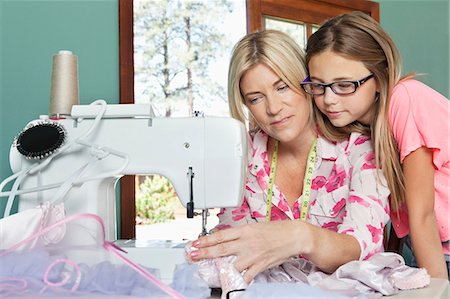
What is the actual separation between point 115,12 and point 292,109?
1.29 m

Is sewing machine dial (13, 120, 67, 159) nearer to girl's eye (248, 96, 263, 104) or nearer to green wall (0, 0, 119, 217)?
girl's eye (248, 96, 263, 104)

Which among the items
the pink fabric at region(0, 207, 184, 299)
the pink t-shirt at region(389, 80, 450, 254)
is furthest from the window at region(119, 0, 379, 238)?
the pink fabric at region(0, 207, 184, 299)

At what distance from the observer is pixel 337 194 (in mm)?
1430

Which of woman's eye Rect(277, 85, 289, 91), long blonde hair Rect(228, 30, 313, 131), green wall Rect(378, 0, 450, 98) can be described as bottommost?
woman's eye Rect(277, 85, 289, 91)

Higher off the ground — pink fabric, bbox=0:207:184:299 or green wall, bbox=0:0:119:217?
green wall, bbox=0:0:119:217

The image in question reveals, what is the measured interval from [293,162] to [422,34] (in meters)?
2.77

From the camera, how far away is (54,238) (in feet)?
3.53

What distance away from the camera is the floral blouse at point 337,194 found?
1.29m

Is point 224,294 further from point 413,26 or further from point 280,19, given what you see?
point 413,26

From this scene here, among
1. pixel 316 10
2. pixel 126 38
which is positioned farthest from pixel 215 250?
pixel 316 10

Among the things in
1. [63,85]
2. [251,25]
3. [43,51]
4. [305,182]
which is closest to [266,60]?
[305,182]

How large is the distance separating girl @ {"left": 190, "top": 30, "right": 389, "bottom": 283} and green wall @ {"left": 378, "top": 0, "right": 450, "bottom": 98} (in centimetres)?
237

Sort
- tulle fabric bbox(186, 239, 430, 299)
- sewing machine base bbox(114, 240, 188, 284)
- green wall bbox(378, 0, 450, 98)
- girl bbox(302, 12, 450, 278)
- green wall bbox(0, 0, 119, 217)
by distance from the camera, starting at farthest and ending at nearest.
→ 1. green wall bbox(378, 0, 450, 98)
2. green wall bbox(0, 0, 119, 217)
3. girl bbox(302, 12, 450, 278)
4. sewing machine base bbox(114, 240, 188, 284)
5. tulle fabric bbox(186, 239, 430, 299)

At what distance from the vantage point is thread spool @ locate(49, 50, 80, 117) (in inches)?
59.1
